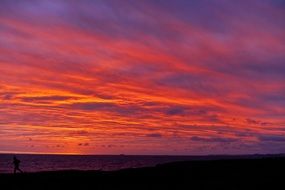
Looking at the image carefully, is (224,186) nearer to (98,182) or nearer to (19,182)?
(98,182)

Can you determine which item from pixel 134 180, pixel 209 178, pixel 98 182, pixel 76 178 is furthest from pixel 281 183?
pixel 76 178

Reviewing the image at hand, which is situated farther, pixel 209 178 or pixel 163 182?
pixel 209 178

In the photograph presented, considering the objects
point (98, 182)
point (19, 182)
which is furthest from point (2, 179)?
point (98, 182)

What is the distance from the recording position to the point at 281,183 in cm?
2698

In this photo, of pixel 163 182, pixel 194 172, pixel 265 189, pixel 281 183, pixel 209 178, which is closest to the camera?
pixel 265 189

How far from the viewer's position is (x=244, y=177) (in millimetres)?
31219

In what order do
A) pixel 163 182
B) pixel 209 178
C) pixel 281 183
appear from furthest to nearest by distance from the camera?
pixel 209 178 → pixel 163 182 → pixel 281 183

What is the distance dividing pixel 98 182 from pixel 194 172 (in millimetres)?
9739

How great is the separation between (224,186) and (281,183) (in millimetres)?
3870

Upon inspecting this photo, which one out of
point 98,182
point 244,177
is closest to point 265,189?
point 244,177

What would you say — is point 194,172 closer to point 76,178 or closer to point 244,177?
point 244,177

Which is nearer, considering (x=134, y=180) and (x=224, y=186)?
(x=224, y=186)

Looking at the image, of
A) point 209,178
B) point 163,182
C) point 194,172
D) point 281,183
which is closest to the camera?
point 281,183

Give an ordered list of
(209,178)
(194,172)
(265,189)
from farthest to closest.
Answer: (194,172) → (209,178) → (265,189)
